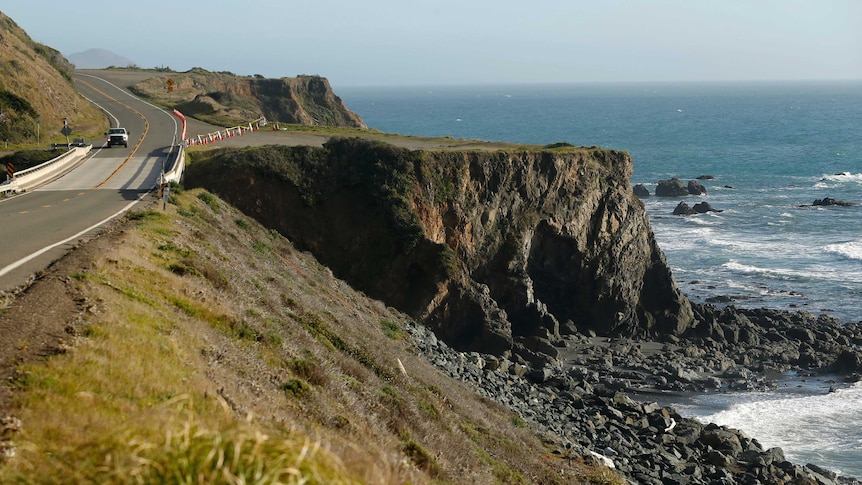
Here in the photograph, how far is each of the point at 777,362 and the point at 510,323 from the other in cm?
1209

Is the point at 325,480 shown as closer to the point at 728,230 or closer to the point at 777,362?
the point at 777,362

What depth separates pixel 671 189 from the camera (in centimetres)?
8675

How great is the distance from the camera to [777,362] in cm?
3781

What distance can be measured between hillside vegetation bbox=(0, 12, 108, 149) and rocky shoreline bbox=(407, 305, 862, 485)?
1179 inches

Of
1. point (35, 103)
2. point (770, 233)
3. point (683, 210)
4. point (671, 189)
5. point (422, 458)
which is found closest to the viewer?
point (422, 458)

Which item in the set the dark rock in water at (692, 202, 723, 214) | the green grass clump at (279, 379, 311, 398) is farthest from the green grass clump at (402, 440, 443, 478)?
the dark rock in water at (692, 202, 723, 214)

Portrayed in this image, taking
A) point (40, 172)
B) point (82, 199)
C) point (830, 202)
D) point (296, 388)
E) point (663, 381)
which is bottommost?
point (663, 381)

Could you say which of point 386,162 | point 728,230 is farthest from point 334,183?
point 728,230

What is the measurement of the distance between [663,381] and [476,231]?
1110cm

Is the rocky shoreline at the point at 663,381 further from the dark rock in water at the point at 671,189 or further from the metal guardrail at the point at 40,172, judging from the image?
the dark rock in water at the point at 671,189

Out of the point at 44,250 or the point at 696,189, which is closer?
the point at 44,250

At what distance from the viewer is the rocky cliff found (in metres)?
72.9

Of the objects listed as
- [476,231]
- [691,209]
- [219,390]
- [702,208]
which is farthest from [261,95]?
[219,390]

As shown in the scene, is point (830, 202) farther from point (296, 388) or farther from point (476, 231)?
point (296, 388)
